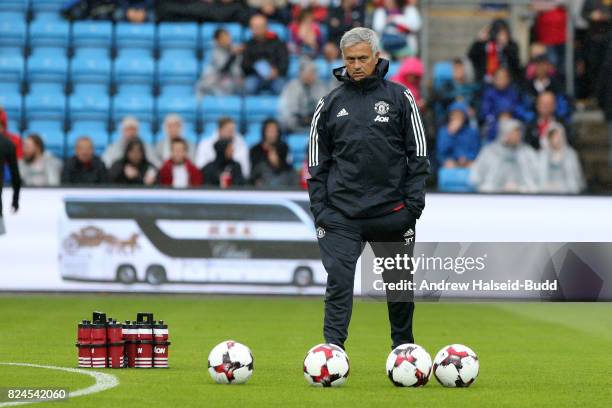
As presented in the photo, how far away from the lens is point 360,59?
32.5 ft

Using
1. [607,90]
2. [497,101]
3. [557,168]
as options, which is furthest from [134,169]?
[607,90]

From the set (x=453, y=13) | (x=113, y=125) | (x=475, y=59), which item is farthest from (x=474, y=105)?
(x=113, y=125)

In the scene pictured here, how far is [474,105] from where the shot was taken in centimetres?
2406

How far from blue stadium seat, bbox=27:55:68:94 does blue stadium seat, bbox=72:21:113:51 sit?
54cm

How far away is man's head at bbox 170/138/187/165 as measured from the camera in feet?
69.7

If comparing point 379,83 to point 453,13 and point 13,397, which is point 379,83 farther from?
point 453,13

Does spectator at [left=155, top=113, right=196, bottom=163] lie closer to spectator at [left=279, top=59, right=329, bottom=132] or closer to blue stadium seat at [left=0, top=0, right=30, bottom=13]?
spectator at [left=279, top=59, right=329, bottom=132]

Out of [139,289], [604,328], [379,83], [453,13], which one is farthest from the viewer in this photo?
[453,13]

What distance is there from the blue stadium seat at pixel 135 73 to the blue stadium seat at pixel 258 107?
73.4 inches

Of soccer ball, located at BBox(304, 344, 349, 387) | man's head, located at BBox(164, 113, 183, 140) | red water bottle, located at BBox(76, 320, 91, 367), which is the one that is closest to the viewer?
soccer ball, located at BBox(304, 344, 349, 387)

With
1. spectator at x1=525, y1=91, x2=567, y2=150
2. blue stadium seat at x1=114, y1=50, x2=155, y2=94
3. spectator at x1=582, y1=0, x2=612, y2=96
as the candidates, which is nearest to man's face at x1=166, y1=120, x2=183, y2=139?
blue stadium seat at x1=114, y1=50, x2=155, y2=94

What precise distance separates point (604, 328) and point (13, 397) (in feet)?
29.8

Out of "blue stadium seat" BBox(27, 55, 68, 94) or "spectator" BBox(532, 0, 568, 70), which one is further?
"spectator" BBox(532, 0, 568, 70)

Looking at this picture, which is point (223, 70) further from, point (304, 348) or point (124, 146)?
point (304, 348)
